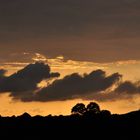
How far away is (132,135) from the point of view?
642 feet

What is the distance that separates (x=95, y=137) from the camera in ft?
650

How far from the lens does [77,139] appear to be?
7869 inches

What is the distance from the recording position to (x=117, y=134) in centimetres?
19762

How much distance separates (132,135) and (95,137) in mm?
13462

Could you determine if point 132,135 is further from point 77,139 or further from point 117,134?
point 77,139

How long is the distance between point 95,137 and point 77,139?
22.5 ft

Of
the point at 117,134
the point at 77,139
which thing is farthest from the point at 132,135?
the point at 77,139

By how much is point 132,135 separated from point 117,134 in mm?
5571

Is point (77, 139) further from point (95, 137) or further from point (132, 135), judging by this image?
point (132, 135)

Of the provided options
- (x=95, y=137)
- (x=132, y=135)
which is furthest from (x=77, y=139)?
(x=132, y=135)

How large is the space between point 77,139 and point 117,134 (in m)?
14.9

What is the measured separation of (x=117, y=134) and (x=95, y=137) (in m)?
8.08

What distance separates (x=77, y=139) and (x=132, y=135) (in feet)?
66.6
